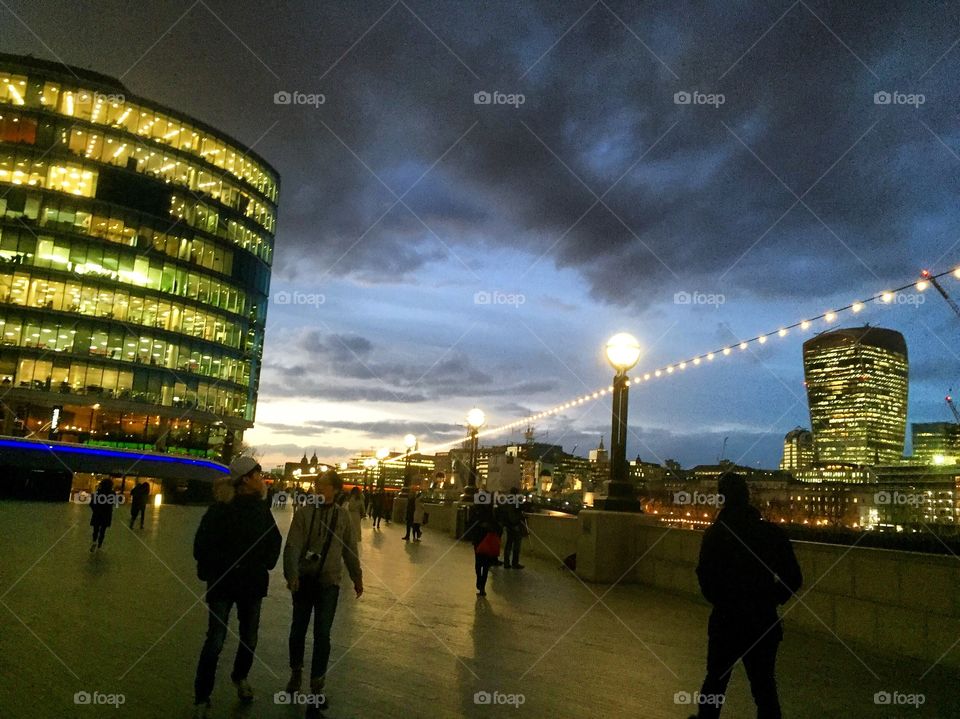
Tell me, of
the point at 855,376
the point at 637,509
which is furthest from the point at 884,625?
the point at 855,376

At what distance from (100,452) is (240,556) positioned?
54.8 m

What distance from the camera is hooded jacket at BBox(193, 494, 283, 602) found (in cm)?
520

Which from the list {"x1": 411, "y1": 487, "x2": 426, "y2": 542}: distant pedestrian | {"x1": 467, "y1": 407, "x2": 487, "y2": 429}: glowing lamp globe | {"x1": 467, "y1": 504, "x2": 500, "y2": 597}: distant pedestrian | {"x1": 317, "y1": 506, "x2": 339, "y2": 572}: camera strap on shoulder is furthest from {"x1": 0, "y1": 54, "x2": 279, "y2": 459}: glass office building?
{"x1": 317, "y1": 506, "x2": 339, "y2": 572}: camera strap on shoulder

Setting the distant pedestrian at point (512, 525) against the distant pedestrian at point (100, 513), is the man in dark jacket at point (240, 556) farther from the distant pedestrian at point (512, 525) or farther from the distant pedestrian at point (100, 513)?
the distant pedestrian at point (512, 525)

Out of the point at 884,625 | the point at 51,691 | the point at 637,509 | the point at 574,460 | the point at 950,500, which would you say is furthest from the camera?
the point at 574,460

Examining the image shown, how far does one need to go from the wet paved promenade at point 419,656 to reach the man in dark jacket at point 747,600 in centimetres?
118

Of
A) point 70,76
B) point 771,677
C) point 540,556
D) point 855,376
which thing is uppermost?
point 70,76

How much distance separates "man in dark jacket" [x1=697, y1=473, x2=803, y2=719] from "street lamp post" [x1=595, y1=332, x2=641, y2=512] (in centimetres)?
919

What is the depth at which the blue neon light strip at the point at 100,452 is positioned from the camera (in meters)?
47.5

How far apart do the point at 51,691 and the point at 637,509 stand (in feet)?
36.6

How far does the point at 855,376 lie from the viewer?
52188 millimetres

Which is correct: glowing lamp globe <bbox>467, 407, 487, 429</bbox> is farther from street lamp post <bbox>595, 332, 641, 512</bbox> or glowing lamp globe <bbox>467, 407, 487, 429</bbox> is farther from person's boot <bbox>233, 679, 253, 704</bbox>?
person's boot <bbox>233, 679, 253, 704</bbox>

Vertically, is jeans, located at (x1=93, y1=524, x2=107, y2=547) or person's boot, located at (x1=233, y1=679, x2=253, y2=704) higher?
person's boot, located at (x1=233, y1=679, x2=253, y2=704)

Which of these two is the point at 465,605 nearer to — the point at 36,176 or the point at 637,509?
the point at 637,509
